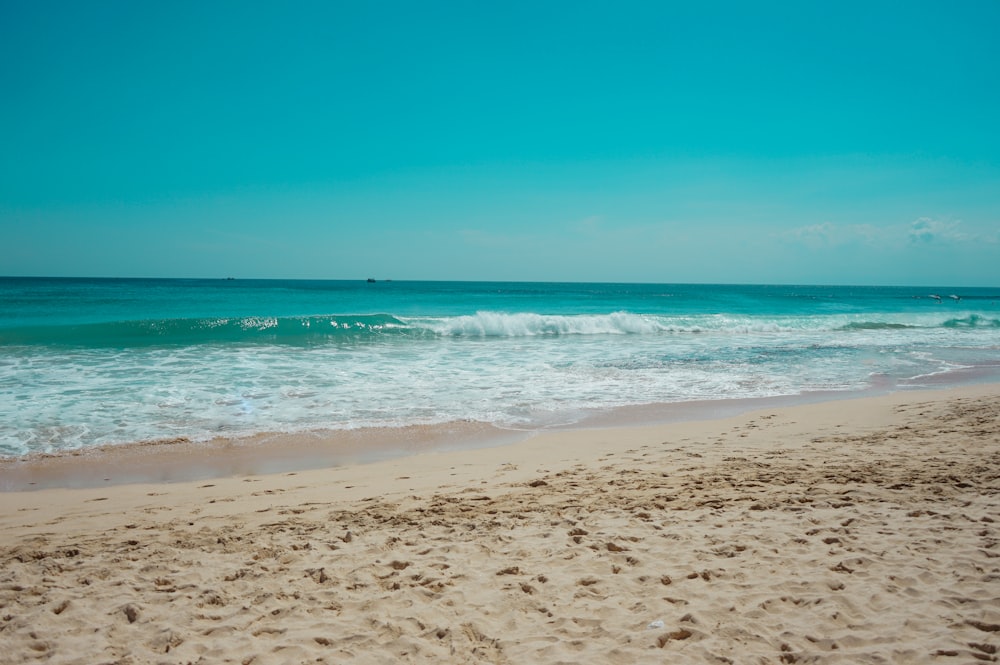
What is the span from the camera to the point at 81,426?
341 inches

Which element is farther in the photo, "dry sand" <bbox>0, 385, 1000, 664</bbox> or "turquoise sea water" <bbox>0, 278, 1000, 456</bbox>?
"turquoise sea water" <bbox>0, 278, 1000, 456</bbox>

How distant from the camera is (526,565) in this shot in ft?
13.6

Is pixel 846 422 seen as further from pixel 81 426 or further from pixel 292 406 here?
pixel 81 426

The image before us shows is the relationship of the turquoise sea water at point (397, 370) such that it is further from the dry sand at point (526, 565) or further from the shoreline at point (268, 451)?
the dry sand at point (526, 565)

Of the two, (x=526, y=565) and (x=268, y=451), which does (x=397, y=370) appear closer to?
(x=268, y=451)

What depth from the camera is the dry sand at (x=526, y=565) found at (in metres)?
3.25

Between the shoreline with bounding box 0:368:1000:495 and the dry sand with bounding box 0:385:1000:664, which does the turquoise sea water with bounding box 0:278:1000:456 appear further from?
the dry sand with bounding box 0:385:1000:664

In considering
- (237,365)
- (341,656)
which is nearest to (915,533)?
(341,656)

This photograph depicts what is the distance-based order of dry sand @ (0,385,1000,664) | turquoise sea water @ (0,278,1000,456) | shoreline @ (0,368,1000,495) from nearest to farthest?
dry sand @ (0,385,1000,664), shoreline @ (0,368,1000,495), turquoise sea water @ (0,278,1000,456)

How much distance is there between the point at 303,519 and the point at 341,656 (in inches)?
85.2

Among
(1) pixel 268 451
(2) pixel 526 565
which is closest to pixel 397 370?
(1) pixel 268 451

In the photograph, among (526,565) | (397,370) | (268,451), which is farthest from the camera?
(397,370)

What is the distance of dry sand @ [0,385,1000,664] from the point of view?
3.25 meters

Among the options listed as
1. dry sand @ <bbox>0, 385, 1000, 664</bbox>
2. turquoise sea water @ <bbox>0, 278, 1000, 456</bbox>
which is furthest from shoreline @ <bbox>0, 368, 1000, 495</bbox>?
dry sand @ <bbox>0, 385, 1000, 664</bbox>
